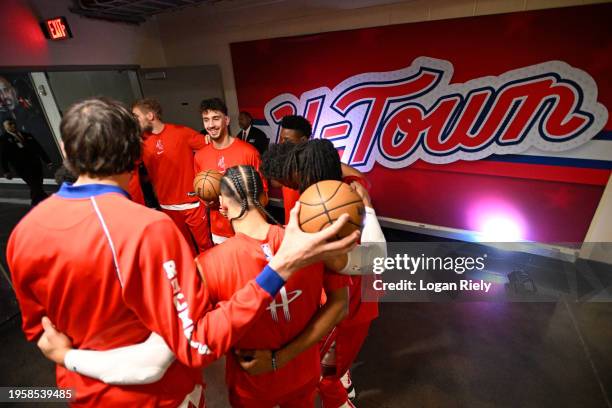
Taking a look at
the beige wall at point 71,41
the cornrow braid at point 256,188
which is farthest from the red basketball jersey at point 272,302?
the beige wall at point 71,41

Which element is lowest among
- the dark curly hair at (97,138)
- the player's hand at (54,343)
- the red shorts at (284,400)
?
the red shorts at (284,400)

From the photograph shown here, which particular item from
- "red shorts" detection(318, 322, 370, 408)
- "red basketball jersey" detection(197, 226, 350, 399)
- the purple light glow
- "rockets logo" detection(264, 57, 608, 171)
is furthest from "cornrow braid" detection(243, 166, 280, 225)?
the purple light glow

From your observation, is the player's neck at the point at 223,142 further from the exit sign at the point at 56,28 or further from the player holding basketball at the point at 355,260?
the exit sign at the point at 56,28

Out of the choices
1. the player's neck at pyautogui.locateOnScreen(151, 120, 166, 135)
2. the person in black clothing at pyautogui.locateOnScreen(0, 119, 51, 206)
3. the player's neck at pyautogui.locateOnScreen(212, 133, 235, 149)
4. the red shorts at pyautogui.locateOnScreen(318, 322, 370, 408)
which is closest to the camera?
the red shorts at pyautogui.locateOnScreen(318, 322, 370, 408)

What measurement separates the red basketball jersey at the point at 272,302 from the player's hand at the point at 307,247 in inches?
12.0

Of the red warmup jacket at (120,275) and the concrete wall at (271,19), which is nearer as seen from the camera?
the red warmup jacket at (120,275)

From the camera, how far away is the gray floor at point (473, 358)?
2240 mm

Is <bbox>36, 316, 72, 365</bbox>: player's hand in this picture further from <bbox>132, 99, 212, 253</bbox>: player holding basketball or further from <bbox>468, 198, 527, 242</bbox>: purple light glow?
<bbox>468, 198, 527, 242</bbox>: purple light glow

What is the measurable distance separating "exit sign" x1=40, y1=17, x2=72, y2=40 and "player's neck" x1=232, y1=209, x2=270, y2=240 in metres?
3.86

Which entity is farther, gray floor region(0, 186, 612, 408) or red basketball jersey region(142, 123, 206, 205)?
red basketball jersey region(142, 123, 206, 205)

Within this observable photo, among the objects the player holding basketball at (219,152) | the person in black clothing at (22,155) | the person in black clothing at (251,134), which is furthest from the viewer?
the person in black clothing at (251,134)

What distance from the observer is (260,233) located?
131cm

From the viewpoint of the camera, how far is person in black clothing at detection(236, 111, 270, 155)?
470 centimetres

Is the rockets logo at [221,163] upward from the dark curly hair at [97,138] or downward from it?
downward
